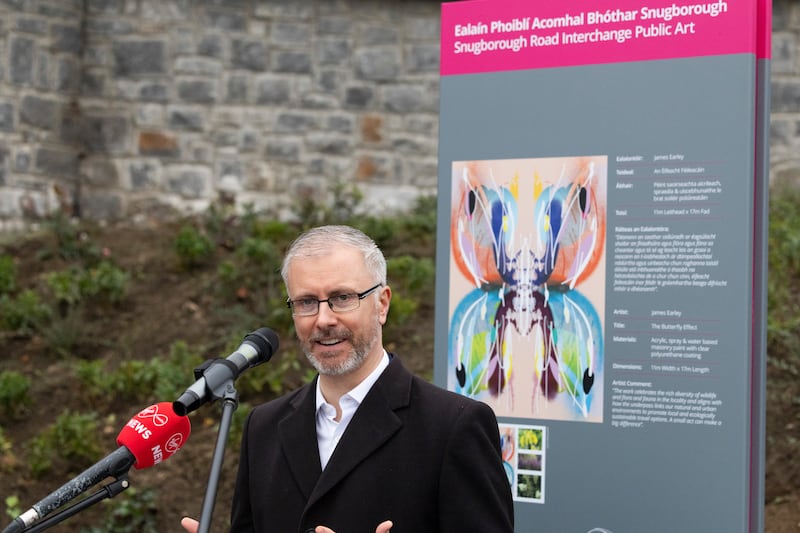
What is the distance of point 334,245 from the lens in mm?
2963

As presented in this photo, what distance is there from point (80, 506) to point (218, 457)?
0.46m

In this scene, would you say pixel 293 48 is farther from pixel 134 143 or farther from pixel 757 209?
pixel 757 209

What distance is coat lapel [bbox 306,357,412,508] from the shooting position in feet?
9.46

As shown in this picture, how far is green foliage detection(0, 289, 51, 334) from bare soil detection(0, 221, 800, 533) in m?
0.09

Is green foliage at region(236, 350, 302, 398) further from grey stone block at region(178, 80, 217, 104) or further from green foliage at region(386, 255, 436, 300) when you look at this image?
grey stone block at region(178, 80, 217, 104)

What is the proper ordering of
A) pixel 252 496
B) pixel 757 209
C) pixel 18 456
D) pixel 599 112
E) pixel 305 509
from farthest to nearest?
pixel 18 456
pixel 599 112
pixel 757 209
pixel 252 496
pixel 305 509

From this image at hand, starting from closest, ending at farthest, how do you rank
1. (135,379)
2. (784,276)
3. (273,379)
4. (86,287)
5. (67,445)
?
(67,445)
(273,379)
(135,379)
(784,276)
(86,287)

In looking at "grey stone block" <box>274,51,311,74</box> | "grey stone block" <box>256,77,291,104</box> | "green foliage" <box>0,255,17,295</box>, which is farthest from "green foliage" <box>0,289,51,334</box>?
"grey stone block" <box>274,51,311,74</box>

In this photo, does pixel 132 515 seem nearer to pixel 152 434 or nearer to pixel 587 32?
pixel 152 434

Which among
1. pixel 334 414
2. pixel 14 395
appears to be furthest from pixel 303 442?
pixel 14 395

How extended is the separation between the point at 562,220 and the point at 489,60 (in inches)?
26.5

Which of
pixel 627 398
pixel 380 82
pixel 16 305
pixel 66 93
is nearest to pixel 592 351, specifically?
pixel 627 398

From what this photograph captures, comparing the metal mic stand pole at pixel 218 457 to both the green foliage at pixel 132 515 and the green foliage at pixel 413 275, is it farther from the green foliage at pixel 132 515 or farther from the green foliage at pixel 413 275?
the green foliage at pixel 413 275

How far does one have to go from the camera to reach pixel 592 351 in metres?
3.64
